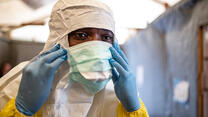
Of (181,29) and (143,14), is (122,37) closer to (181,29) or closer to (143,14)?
(143,14)

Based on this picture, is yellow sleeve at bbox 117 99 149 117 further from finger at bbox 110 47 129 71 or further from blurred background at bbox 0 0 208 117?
blurred background at bbox 0 0 208 117

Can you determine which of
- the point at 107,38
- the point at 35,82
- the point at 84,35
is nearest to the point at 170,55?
the point at 107,38

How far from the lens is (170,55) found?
2.80 m

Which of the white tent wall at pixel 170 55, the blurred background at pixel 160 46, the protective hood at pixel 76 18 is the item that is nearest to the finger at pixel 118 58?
the protective hood at pixel 76 18

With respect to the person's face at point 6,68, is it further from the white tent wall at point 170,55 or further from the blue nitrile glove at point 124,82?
the white tent wall at point 170,55

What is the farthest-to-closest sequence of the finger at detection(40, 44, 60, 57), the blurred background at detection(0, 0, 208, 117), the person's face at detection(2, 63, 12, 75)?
1. the blurred background at detection(0, 0, 208, 117)
2. the person's face at detection(2, 63, 12, 75)
3. the finger at detection(40, 44, 60, 57)

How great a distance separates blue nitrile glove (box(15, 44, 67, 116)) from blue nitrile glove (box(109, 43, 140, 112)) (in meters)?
0.26

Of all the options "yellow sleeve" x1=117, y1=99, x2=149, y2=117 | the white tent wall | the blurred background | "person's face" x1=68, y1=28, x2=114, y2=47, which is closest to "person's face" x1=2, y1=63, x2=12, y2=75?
the blurred background

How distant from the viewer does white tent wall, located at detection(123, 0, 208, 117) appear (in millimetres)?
2139

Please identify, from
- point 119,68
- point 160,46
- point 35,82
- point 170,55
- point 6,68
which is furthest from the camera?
point 160,46

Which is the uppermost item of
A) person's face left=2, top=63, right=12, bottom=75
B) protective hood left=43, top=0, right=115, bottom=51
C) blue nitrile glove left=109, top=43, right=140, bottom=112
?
protective hood left=43, top=0, right=115, bottom=51

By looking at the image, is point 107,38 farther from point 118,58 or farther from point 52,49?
point 52,49

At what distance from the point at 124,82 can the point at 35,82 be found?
0.39 metres

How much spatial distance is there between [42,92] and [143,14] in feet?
10.2
